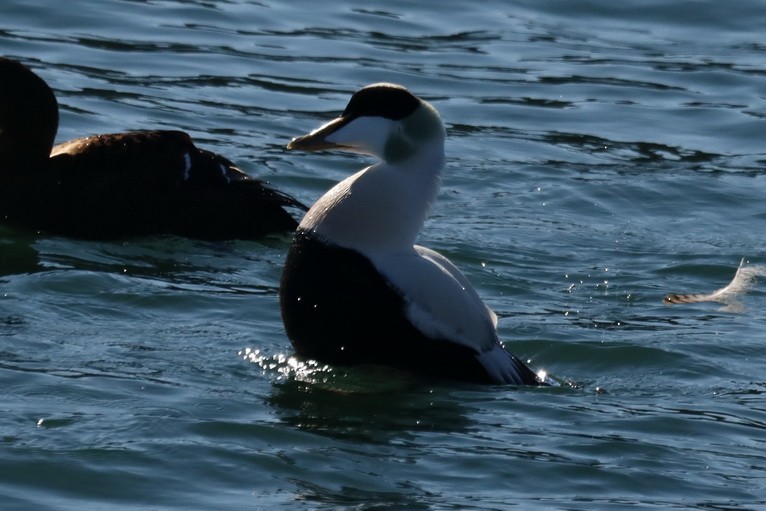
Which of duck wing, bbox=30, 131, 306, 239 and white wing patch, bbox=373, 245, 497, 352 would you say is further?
duck wing, bbox=30, 131, 306, 239

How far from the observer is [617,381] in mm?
6762

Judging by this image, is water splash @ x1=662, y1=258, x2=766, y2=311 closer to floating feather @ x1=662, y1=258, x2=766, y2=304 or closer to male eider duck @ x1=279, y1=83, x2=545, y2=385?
floating feather @ x1=662, y1=258, x2=766, y2=304

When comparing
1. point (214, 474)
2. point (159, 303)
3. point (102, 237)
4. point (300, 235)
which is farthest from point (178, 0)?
point (214, 474)

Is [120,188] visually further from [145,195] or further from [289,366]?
[289,366]

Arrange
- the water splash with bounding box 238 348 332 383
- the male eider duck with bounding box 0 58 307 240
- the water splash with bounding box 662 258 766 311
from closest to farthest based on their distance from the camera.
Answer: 1. the water splash with bounding box 238 348 332 383
2. the water splash with bounding box 662 258 766 311
3. the male eider duck with bounding box 0 58 307 240

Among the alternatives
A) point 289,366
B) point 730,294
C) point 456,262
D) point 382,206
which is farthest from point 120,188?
point 730,294

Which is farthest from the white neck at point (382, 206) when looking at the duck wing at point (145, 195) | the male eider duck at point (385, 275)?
the duck wing at point (145, 195)

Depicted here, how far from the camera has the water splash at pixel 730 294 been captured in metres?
7.99

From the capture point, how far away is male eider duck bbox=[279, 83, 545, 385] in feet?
20.4

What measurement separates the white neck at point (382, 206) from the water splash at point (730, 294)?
6.79 ft

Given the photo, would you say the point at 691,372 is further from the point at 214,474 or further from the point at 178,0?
the point at 178,0

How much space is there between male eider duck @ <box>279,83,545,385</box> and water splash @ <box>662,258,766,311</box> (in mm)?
1864

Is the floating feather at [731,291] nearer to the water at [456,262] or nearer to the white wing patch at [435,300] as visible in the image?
the water at [456,262]

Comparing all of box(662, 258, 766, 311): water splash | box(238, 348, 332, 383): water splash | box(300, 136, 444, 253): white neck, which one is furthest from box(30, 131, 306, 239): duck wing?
box(300, 136, 444, 253): white neck
